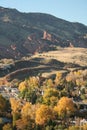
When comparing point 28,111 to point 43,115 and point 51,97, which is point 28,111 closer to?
point 43,115

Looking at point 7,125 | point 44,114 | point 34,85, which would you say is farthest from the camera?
point 34,85

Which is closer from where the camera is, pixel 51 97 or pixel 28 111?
pixel 28 111

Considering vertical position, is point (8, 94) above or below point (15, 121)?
below

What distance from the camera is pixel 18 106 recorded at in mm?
138875

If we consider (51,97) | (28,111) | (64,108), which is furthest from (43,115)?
(51,97)

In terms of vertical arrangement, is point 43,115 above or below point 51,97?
above

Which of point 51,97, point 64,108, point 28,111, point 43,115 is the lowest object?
point 51,97

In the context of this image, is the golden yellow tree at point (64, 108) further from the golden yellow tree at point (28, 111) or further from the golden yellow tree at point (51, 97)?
the golden yellow tree at point (28, 111)

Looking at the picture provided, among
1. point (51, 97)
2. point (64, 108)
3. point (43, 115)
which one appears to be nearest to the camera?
point (43, 115)

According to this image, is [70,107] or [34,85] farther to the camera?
[34,85]

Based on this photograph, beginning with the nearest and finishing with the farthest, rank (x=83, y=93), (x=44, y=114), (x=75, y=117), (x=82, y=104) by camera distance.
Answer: (x=44, y=114) → (x=75, y=117) → (x=82, y=104) → (x=83, y=93)

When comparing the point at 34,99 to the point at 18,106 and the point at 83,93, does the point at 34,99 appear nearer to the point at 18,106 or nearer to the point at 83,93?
the point at 18,106

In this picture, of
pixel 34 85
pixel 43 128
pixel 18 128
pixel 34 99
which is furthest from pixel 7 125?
pixel 34 85

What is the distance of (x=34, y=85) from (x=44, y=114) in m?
74.9
